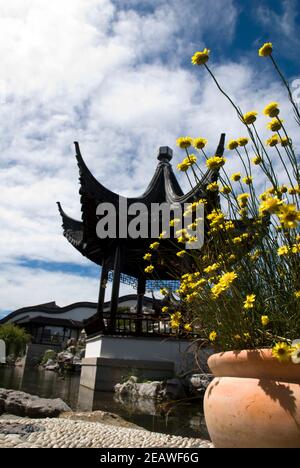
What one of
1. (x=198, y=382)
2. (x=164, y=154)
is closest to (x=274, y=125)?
(x=198, y=382)

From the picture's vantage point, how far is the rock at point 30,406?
3.73m

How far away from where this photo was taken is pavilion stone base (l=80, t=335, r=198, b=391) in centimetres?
719

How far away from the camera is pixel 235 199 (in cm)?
200

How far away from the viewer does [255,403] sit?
4.36 ft

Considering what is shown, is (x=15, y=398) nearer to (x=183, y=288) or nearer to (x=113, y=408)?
(x=113, y=408)

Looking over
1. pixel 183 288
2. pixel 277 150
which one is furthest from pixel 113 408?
pixel 277 150

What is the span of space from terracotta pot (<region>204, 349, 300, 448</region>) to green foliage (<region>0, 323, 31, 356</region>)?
20970 mm

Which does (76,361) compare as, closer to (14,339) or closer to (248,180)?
(14,339)

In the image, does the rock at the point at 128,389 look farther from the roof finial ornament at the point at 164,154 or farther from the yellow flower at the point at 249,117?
the roof finial ornament at the point at 164,154

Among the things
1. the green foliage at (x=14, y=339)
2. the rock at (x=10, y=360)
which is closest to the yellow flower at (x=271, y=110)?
the rock at (x=10, y=360)

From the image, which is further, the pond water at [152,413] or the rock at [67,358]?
the rock at [67,358]

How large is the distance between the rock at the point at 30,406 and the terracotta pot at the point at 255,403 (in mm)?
2784

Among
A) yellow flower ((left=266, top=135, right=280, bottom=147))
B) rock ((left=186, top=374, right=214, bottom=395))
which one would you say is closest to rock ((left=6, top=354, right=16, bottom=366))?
rock ((left=186, top=374, right=214, bottom=395))

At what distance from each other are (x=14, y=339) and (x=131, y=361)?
15806mm
